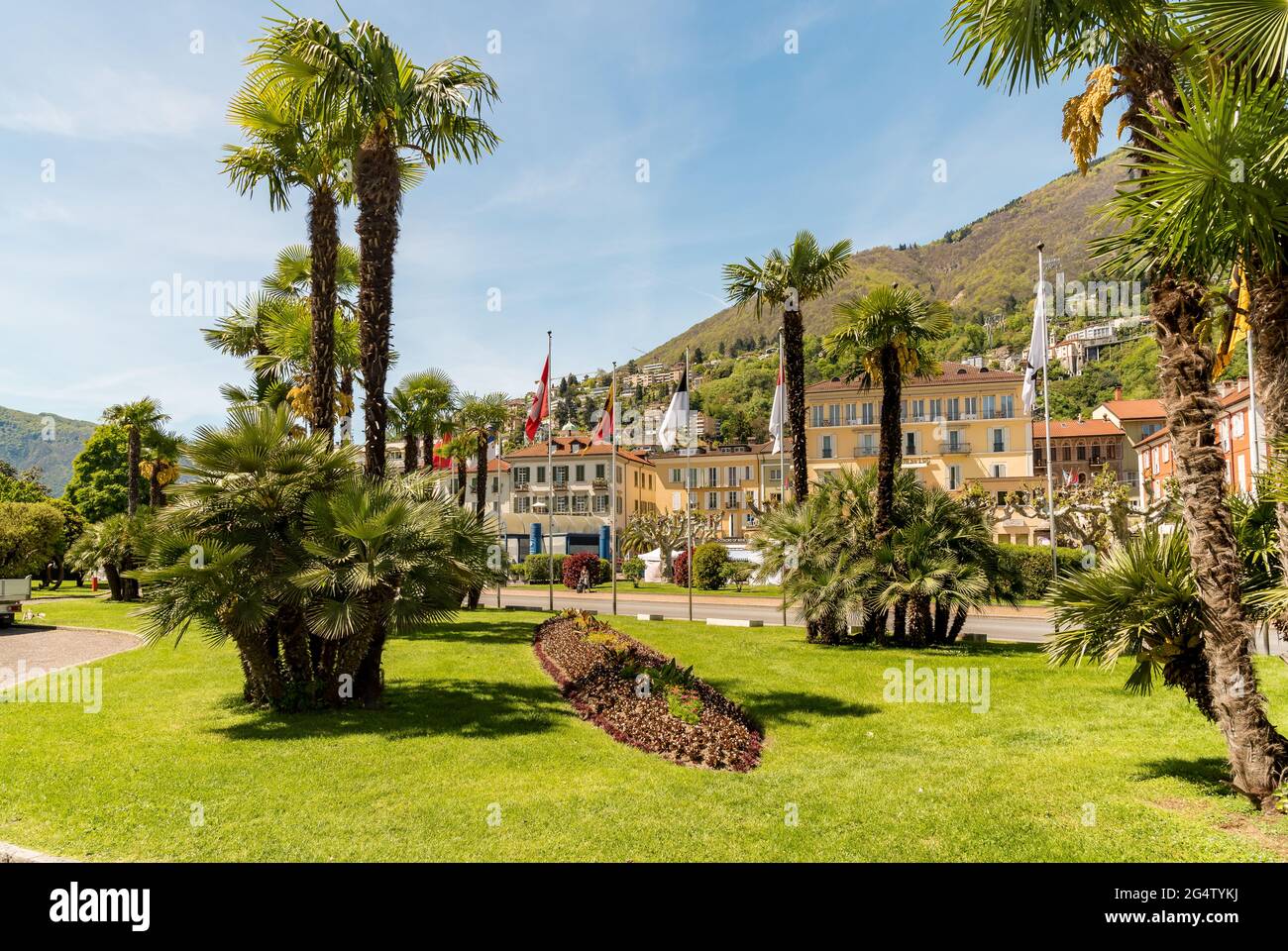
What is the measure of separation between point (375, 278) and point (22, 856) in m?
9.16

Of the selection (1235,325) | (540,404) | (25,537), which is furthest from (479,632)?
(25,537)

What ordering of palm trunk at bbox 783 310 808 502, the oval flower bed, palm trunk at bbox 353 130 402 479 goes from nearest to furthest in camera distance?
the oval flower bed, palm trunk at bbox 353 130 402 479, palm trunk at bbox 783 310 808 502

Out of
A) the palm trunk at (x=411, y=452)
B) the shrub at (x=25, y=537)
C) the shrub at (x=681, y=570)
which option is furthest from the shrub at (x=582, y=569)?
the shrub at (x=25, y=537)

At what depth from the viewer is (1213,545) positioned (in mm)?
6859

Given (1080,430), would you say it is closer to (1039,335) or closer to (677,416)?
(1039,335)

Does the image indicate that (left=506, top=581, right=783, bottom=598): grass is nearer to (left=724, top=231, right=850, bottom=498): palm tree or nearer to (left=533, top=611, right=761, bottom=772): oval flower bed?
(left=724, top=231, right=850, bottom=498): palm tree

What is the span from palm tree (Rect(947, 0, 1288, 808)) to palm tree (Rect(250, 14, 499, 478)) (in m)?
8.93

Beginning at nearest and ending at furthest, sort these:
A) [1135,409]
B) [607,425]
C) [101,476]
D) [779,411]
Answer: [607,425]
[779,411]
[101,476]
[1135,409]

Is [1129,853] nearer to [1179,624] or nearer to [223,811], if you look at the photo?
[1179,624]

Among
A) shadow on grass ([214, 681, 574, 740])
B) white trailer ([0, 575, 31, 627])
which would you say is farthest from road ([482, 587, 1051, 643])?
white trailer ([0, 575, 31, 627])

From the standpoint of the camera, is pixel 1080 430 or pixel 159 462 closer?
pixel 159 462

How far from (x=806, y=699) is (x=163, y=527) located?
33.6 feet

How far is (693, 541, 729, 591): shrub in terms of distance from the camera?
44344 millimetres
